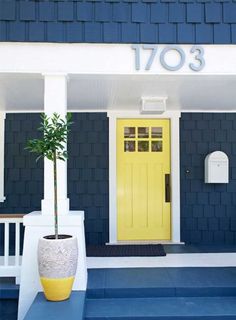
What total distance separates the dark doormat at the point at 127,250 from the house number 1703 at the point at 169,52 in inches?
94.4

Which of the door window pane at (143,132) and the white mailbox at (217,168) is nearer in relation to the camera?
the white mailbox at (217,168)

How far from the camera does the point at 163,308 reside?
3.10 m

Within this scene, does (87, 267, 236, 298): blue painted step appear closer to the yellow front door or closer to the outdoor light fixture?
the yellow front door

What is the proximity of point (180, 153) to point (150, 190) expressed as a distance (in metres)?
0.74

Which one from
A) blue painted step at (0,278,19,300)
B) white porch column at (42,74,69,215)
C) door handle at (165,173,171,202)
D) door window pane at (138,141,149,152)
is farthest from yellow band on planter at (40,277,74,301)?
door window pane at (138,141,149,152)

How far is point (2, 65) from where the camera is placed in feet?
11.3

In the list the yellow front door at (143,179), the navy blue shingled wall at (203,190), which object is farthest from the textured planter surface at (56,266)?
the navy blue shingled wall at (203,190)

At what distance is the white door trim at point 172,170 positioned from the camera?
541 cm

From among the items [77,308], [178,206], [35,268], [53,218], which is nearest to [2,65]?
[53,218]

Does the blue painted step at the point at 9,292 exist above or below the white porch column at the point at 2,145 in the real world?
below

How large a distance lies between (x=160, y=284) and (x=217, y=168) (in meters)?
2.41

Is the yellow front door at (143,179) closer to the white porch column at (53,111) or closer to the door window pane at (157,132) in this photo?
the door window pane at (157,132)

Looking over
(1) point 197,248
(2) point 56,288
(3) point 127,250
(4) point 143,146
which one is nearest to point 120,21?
(4) point 143,146

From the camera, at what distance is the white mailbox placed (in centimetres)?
528
